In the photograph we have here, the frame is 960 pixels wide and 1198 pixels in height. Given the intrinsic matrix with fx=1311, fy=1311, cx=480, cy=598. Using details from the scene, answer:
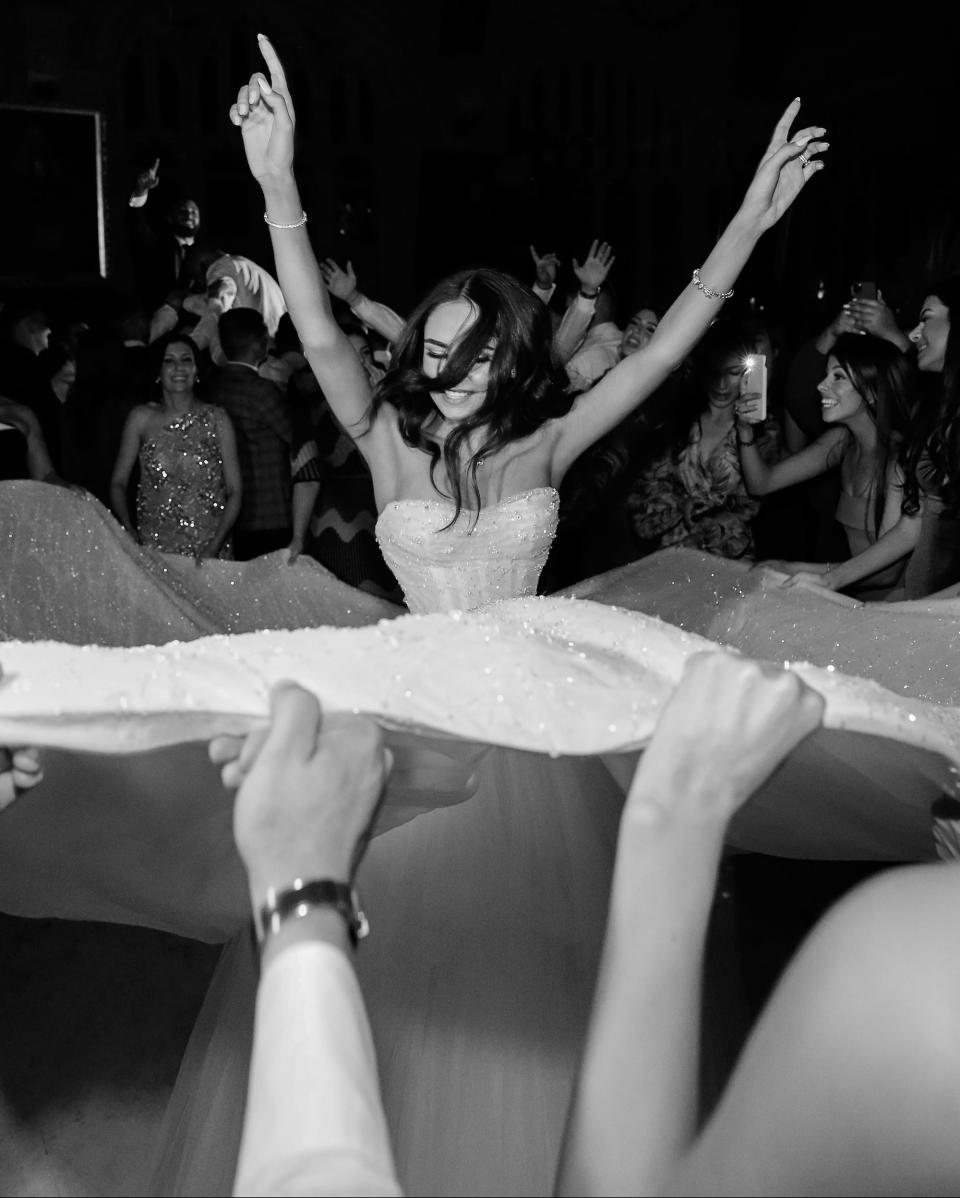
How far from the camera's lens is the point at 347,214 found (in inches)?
406

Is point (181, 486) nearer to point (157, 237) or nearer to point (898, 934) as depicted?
point (898, 934)

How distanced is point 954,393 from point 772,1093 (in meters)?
2.30

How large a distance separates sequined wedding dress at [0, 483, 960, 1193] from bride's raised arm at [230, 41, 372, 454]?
1049 millimetres

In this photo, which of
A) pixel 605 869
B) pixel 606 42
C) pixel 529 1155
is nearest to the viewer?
pixel 529 1155

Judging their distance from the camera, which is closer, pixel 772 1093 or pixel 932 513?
pixel 772 1093

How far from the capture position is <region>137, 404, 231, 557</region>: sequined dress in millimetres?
3961

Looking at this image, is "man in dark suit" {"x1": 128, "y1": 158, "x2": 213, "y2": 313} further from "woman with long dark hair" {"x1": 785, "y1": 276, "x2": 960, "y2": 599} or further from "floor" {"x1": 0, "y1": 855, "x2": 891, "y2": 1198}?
"floor" {"x1": 0, "y1": 855, "x2": 891, "y2": 1198}

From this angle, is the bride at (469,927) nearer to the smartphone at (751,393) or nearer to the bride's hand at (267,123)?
the bride's hand at (267,123)

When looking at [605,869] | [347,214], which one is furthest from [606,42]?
[605,869]

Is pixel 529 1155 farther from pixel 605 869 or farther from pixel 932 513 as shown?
pixel 932 513

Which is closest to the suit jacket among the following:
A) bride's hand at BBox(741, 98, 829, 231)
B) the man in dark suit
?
bride's hand at BBox(741, 98, 829, 231)

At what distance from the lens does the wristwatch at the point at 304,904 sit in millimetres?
631

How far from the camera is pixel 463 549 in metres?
2.40

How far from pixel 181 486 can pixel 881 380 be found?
2037 millimetres
